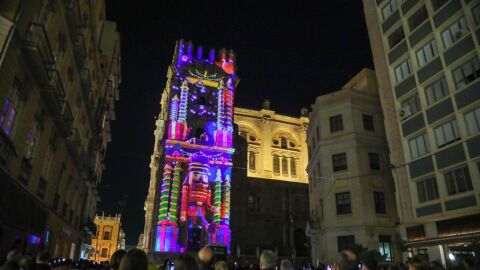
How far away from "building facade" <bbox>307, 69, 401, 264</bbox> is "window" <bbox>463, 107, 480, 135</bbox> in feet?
26.0

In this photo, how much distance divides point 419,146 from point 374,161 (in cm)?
505

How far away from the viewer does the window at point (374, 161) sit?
2675 cm

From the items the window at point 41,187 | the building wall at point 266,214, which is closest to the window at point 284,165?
the building wall at point 266,214

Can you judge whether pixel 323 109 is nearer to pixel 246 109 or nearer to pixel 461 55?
pixel 461 55

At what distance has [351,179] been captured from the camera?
85.5 ft

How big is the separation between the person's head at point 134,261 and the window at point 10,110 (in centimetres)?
1089

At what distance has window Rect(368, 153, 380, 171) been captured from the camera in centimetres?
2675

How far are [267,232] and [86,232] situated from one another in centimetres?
2630

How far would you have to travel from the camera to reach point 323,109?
29.2 metres

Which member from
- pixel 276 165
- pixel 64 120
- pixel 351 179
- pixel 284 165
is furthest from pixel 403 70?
pixel 284 165

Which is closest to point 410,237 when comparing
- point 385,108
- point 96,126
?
point 385,108

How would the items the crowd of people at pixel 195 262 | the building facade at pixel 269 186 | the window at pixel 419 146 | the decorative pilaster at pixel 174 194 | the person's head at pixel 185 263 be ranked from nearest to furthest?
the crowd of people at pixel 195 262, the person's head at pixel 185 263, the window at pixel 419 146, the decorative pilaster at pixel 174 194, the building facade at pixel 269 186

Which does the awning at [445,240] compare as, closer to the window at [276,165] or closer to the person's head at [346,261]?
the person's head at [346,261]

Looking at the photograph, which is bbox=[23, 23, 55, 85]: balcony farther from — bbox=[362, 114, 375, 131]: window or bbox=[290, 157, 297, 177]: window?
bbox=[290, 157, 297, 177]: window
